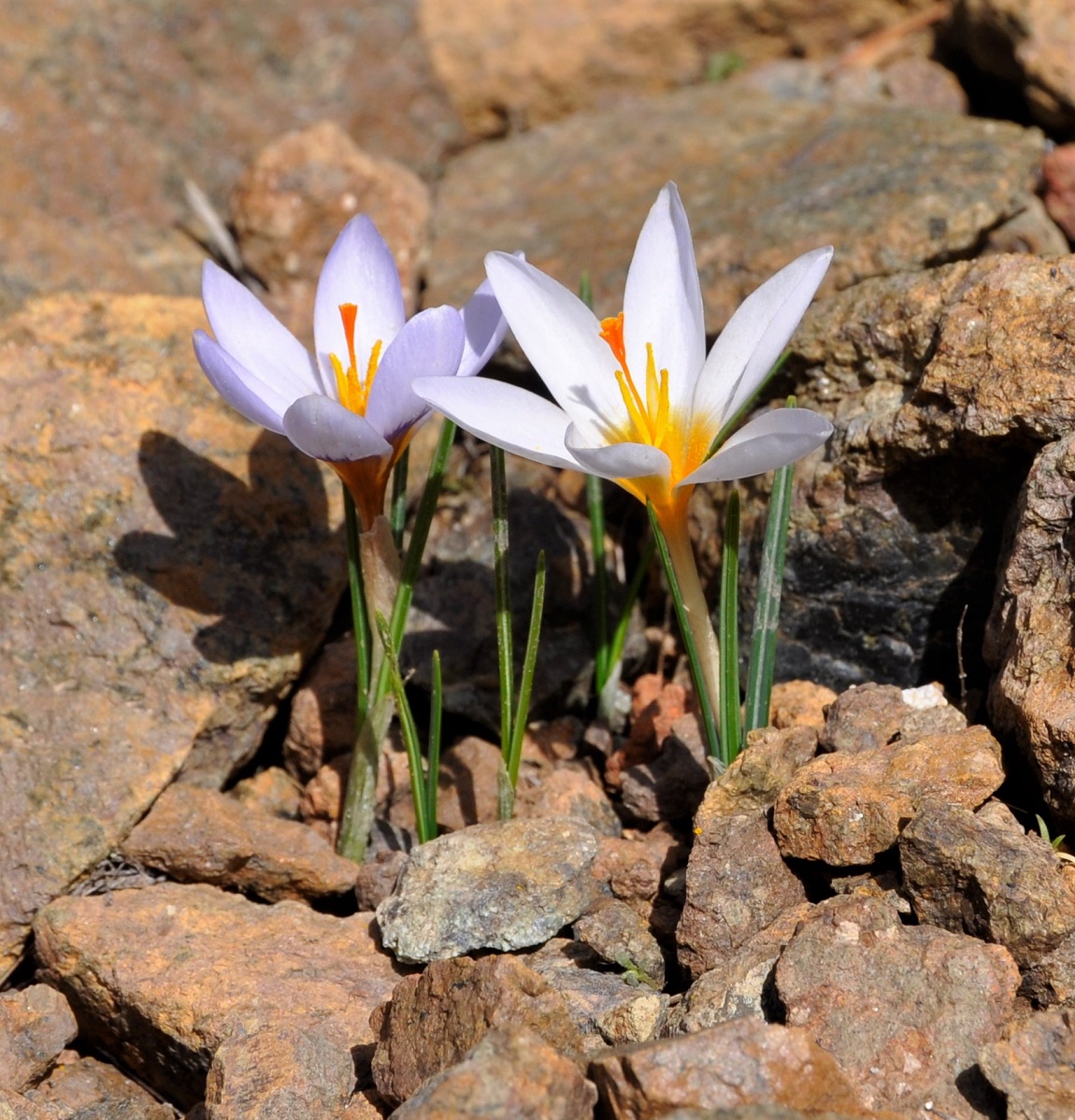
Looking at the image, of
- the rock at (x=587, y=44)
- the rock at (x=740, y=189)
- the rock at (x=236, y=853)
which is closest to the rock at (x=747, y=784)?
the rock at (x=236, y=853)

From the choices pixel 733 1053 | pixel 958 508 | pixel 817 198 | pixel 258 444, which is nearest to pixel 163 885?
pixel 258 444

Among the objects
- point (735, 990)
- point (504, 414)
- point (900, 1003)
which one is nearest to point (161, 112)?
point (504, 414)

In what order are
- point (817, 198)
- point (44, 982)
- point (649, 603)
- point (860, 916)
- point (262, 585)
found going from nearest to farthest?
point (860, 916), point (44, 982), point (262, 585), point (649, 603), point (817, 198)

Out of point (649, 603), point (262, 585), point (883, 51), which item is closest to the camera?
point (262, 585)

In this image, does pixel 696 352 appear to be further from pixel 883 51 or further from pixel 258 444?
pixel 883 51

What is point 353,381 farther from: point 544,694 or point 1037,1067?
point 1037,1067

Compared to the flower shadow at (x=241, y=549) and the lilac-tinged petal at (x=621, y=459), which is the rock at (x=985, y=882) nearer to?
the lilac-tinged petal at (x=621, y=459)
